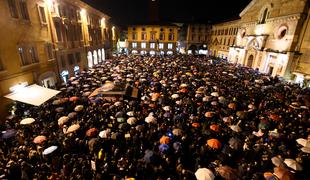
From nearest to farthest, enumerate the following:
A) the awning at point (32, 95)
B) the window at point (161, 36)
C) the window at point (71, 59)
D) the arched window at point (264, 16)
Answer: the awning at point (32, 95)
the window at point (71, 59)
the arched window at point (264, 16)
the window at point (161, 36)

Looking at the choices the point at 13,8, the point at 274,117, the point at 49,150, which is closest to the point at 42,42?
the point at 13,8

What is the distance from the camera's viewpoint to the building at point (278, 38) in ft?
76.0

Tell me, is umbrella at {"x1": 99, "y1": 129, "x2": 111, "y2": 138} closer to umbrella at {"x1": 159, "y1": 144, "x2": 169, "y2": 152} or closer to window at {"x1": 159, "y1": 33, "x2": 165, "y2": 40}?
umbrella at {"x1": 159, "y1": 144, "x2": 169, "y2": 152}

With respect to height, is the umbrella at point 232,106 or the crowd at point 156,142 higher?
the umbrella at point 232,106

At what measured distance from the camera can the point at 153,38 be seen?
2378 inches

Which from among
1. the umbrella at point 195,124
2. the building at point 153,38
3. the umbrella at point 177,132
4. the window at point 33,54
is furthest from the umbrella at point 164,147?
the building at point 153,38

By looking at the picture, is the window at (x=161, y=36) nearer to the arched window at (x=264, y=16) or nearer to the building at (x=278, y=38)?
the building at (x=278, y=38)

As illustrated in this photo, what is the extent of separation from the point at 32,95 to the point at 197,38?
60.2m

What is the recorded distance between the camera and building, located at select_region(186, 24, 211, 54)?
6272cm

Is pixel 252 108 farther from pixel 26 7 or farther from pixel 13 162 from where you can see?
pixel 26 7

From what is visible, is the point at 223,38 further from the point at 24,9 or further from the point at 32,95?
the point at 32,95

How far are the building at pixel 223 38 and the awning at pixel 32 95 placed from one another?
44774mm

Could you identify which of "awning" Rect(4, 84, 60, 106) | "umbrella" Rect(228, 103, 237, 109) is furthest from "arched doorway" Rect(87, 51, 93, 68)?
"umbrella" Rect(228, 103, 237, 109)

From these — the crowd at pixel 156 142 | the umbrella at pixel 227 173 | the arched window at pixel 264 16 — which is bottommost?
the crowd at pixel 156 142
